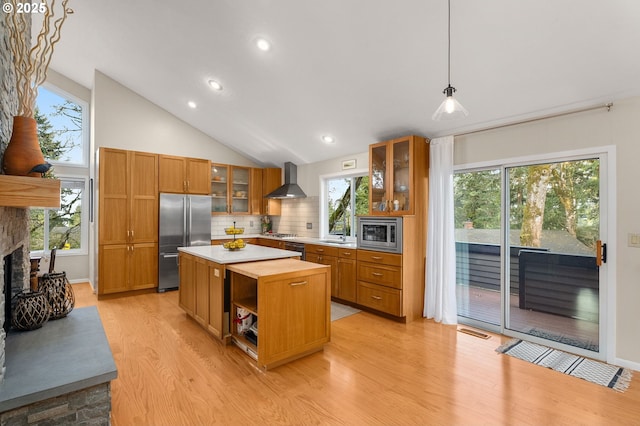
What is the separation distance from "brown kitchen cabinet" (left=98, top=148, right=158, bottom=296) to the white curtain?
4.37 metres

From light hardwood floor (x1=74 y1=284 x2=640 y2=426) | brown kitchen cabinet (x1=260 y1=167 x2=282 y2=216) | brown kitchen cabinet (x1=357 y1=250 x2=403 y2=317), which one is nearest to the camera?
light hardwood floor (x1=74 y1=284 x2=640 y2=426)

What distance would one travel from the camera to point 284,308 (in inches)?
112

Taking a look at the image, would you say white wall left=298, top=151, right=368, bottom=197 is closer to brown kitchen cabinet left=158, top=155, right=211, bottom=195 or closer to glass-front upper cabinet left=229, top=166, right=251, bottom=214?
glass-front upper cabinet left=229, top=166, right=251, bottom=214

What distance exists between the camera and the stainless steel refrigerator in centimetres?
540

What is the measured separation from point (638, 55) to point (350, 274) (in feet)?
11.8

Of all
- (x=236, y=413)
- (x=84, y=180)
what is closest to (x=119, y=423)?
(x=236, y=413)

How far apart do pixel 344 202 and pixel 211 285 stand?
3019 mm

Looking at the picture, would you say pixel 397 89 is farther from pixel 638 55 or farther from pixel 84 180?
pixel 84 180

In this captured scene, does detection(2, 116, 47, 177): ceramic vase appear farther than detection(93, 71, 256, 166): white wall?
No

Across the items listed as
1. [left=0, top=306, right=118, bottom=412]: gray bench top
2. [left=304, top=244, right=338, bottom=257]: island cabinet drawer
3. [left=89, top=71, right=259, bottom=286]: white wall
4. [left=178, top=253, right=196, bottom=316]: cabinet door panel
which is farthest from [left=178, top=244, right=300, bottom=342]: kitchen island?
[left=89, top=71, right=259, bottom=286]: white wall

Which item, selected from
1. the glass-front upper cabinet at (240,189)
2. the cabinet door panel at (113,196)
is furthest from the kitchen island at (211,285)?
the glass-front upper cabinet at (240,189)

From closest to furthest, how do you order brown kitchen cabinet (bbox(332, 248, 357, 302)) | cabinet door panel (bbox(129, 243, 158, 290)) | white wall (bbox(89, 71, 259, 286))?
brown kitchen cabinet (bbox(332, 248, 357, 302)), cabinet door panel (bbox(129, 243, 158, 290)), white wall (bbox(89, 71, 259, 286))

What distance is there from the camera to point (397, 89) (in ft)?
11.7

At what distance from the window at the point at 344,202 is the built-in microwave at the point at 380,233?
2.89 feet
